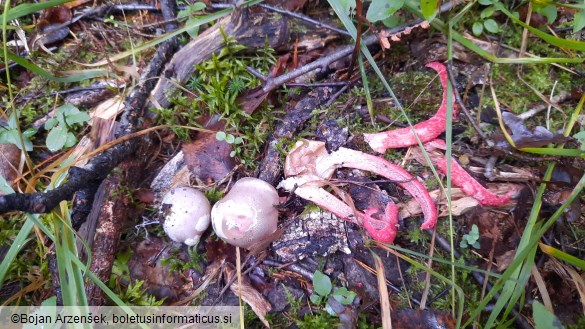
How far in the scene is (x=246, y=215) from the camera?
2.14 meters

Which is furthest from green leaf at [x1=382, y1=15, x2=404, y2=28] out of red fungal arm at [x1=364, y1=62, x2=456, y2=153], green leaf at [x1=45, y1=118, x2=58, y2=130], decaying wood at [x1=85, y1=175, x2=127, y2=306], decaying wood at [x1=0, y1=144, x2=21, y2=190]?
decaying wood at [x1=0, y1=144, x2=21, y2=190]

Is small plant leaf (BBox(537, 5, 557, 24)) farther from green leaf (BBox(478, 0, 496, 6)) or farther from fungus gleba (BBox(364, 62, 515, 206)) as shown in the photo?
fungus gleba (BBox(364, 62, 515, 206))

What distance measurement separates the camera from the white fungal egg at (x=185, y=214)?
223 centimetres

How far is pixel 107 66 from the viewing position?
2697 millimetres

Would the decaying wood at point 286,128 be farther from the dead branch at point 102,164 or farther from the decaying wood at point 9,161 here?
the decaying wood at point 9,161

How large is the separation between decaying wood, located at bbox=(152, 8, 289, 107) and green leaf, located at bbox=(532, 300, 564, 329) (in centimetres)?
201

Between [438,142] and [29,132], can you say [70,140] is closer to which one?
[29,132]

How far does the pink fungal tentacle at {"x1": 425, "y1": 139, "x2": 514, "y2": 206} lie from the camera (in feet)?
7.16

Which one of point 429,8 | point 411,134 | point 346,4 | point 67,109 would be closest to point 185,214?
point 67,109

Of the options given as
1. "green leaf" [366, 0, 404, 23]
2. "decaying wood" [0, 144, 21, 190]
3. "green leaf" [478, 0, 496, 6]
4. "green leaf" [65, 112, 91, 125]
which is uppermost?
"green leaf" [366, 0, 404, 23]

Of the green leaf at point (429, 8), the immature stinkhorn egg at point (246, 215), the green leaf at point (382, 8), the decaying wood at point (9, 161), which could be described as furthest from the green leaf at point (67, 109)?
the green leaf at point (429, 8)

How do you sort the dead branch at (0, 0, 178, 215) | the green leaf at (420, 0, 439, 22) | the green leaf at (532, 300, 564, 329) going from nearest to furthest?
the green leaf at (532, 300, 564, 329)
the dead branch at (0, 0, 178, 215)
the green leaf at (420, 0, 439, 22)

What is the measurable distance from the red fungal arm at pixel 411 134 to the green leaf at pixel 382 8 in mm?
534

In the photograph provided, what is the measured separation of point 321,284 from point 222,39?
5.27ft
